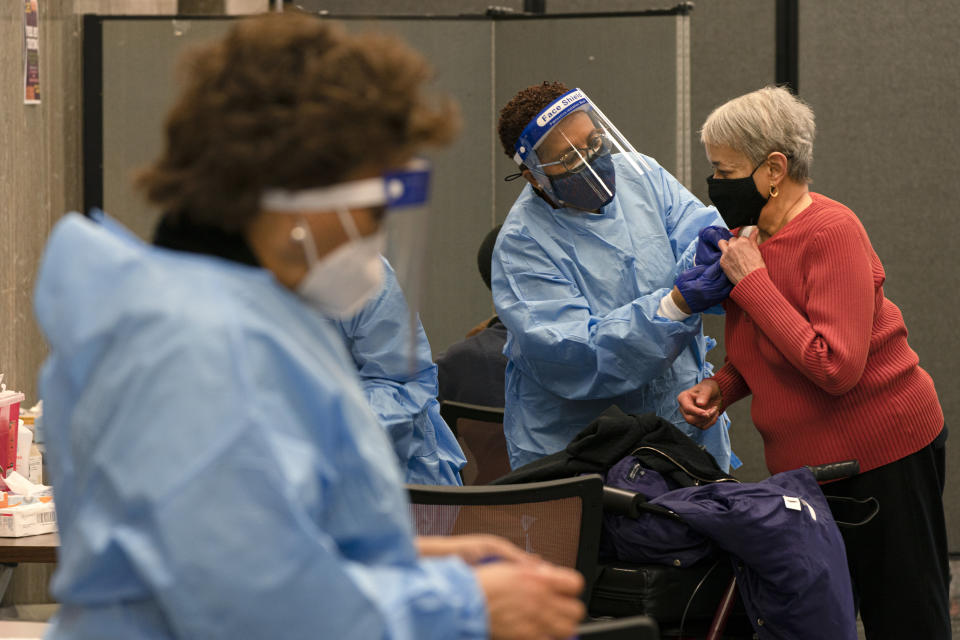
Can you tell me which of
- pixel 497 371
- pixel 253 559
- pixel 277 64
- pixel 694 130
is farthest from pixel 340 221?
pixel 694 130

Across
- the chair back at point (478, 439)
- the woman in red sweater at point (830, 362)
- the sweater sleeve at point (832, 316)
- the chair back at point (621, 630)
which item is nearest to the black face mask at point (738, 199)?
the woman in red sweater at point (830, 362)

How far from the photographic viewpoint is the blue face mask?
2.35m

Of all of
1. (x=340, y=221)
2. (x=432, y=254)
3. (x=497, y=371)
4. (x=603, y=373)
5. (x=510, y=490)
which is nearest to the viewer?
(x=340, y=221)

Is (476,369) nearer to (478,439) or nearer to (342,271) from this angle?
(478,439)

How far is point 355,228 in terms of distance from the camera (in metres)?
0.88

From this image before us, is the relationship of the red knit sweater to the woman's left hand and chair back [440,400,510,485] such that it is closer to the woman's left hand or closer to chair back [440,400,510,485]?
the woman's left hand

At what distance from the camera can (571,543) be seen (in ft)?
5.67

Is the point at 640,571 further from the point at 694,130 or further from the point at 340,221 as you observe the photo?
the point at 694,130

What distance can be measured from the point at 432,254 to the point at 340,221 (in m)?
2.89

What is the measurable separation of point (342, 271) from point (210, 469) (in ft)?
0.65

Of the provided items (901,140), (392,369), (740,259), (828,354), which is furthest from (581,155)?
(901,140)

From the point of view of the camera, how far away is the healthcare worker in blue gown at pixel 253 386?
77 centimetres

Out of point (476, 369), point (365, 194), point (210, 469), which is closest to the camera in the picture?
point (210, 469)

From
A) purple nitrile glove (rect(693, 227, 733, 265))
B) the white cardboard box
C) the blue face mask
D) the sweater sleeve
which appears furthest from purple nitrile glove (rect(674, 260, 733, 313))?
the white cardboard box
